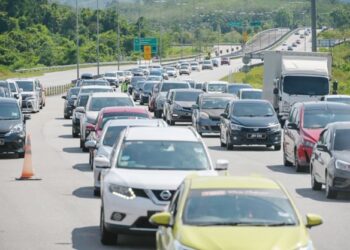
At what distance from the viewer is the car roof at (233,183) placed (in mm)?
13609

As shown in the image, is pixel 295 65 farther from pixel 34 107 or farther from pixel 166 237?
pixel 166 237

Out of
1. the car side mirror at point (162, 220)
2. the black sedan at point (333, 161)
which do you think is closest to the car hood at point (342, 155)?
the black sedan at point (333, 161)

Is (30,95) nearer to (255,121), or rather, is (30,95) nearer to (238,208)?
(255,121)

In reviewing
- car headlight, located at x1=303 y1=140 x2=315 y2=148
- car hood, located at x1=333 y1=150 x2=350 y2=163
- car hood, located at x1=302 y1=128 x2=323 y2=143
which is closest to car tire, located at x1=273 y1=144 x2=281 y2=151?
car hood, located at x1=302 y1=128 x2=323 y2=143

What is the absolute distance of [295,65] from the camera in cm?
5534

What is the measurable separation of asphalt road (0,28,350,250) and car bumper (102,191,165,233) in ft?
1.18

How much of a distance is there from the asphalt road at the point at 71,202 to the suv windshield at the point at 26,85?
28.0 metres

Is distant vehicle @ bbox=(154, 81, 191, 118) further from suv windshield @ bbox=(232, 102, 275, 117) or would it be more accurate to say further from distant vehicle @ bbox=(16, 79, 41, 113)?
suv windshield @ bbox=(232, 102, 275, 117)

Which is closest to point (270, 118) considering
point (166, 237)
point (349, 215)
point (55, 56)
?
point (349, 215)

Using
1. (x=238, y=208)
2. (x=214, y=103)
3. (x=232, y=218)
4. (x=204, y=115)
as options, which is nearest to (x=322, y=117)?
(x=204, y=115)

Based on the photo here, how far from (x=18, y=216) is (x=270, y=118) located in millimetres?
19622

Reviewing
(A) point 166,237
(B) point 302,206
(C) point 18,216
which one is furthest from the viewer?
(B) point 302,206

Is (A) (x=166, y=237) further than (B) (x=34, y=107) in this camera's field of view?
No

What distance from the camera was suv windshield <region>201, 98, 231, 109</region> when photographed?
4703cm
